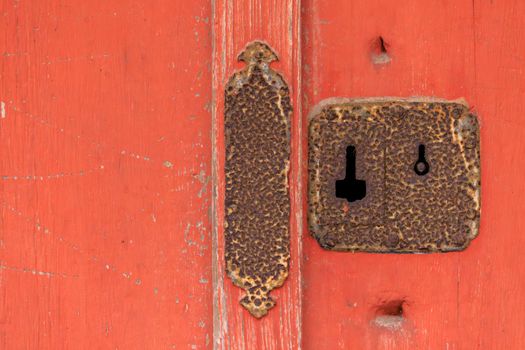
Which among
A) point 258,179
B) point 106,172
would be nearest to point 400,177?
point 258,179

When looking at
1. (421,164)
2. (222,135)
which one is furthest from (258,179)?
(421,164)

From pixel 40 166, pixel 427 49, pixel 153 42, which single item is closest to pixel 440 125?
pixel 427 49

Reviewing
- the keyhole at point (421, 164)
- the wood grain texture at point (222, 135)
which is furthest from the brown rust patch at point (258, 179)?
the keyhole at point (421, 164)

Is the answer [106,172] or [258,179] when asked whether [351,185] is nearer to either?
[258,179]

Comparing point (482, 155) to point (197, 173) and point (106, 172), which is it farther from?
point (106, 172)

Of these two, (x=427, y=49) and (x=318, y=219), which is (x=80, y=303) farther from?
(x=427, y=49)

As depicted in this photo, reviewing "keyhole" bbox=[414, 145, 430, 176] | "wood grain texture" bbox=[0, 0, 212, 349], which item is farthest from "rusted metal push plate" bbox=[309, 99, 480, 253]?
"wood grain texture" bbox=[0, 0, 212, 349]

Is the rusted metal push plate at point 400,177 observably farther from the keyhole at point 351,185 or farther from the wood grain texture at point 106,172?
the wood grain texture at point 106,172
